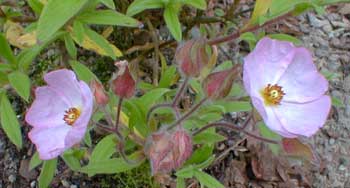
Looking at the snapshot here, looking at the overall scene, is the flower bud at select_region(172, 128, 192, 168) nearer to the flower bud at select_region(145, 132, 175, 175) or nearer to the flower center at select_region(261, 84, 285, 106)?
the flower bud at select_region(145, 132, 175, 175)

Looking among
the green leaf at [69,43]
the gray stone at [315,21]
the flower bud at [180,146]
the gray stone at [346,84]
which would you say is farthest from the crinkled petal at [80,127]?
the gray stone at [315,21]

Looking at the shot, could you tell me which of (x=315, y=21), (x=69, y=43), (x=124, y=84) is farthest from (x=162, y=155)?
(x=315, y=21)

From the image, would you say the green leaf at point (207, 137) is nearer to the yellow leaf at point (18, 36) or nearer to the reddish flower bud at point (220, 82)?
the reddish flower bud at point (220, 82)

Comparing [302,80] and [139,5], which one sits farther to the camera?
[139,5]

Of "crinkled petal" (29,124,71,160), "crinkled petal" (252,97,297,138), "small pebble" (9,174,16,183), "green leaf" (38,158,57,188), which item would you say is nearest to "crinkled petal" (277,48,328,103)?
"crinkled petal" (252,97,297,138)

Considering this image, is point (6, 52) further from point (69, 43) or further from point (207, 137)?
point (207, 137)

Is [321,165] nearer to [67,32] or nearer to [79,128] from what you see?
[67,32]
